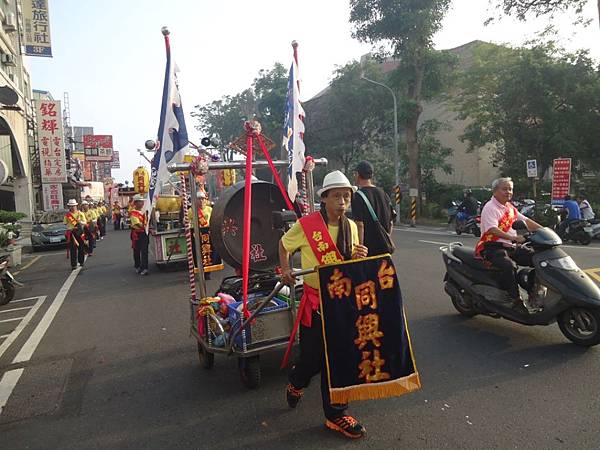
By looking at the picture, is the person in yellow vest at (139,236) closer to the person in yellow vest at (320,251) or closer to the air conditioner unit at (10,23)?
the person in yellow vest at (320,251)

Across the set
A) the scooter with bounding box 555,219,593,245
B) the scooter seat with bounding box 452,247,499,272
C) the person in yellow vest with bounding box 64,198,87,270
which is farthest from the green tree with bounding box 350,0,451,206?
the scooter seat with bounding box 452,247,499,272

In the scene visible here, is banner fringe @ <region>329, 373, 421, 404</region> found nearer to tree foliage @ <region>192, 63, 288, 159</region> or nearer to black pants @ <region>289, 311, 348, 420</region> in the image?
black pants @ <region>289, 311, 348, 420</region>

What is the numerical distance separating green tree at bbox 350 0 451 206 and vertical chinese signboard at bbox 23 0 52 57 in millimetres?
16748

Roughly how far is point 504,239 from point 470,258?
61 cm

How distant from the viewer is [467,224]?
15.6m

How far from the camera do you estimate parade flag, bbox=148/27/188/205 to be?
13.9ft

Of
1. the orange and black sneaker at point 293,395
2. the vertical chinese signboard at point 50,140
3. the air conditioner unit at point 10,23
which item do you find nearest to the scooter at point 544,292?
the orange and black sneaker at point 293,395

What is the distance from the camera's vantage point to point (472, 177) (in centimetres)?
3375

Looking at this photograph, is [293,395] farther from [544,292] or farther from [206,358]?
[544,292]

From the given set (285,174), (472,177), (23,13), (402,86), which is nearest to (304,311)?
(285,174)

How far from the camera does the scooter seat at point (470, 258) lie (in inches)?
203

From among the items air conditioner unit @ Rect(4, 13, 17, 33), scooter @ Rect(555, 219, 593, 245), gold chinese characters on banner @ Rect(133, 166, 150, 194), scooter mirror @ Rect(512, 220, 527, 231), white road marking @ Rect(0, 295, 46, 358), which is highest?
air conditioner unit @ Rect(4, 13, 17, 33)

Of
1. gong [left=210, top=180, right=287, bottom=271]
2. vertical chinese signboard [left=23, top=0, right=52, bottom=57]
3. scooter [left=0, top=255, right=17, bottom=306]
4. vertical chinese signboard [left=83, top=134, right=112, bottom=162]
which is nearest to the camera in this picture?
gong [left=210, top=180, right=287, bottom=271]

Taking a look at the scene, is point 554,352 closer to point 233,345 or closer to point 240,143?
point 233,345
